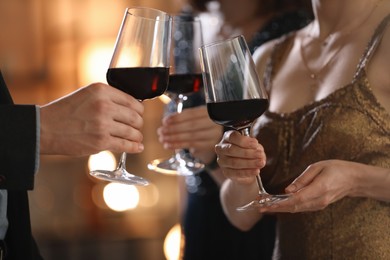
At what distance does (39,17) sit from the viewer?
5434mm

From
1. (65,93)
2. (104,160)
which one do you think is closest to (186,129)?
(104,160)

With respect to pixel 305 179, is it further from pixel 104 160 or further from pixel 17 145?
pixel 104 160

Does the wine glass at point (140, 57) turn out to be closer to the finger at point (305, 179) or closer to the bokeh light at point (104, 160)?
the finger at point (305, 179)

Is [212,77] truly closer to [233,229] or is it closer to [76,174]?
[233,229]

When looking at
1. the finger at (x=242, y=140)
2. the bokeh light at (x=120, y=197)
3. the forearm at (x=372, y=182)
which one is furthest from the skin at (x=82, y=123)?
the bokeh light at (x=120, y=197)

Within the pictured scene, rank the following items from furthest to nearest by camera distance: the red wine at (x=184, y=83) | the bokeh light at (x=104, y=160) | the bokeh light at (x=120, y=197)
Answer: the bokeh light at (x=120, y=197) → the bokeh light at (x=104, y=160) → the red wine at (x=184, y=83)

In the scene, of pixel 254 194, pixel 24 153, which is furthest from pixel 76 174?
pixel 24 153

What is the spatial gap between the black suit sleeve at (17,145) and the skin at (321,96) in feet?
1.28

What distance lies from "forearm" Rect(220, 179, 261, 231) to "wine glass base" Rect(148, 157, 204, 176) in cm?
9

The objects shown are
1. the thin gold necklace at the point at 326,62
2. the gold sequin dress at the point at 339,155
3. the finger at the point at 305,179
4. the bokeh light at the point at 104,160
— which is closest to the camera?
the finger at the point at 305,179

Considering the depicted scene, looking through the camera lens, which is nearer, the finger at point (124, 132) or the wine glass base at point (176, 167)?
the finger at point (124, 132)

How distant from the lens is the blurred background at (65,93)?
532cm

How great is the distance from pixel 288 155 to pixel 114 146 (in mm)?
504

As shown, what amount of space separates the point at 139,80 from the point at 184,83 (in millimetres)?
400
